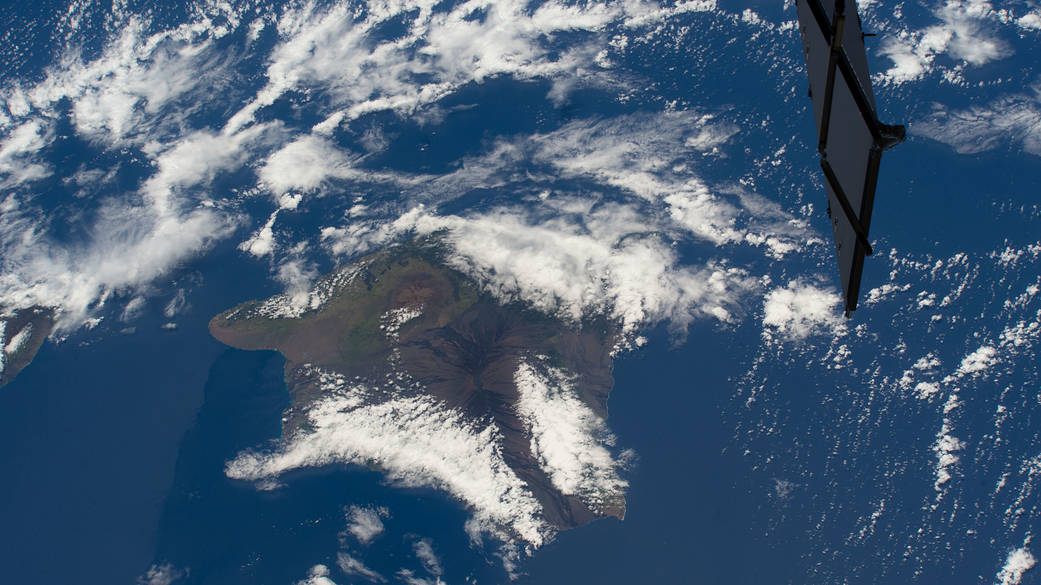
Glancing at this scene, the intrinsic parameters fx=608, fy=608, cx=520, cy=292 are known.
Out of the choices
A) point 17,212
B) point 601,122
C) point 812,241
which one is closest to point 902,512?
point 812,241

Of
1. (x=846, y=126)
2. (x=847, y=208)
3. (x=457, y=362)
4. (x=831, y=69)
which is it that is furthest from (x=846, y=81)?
(x=457, y=362)

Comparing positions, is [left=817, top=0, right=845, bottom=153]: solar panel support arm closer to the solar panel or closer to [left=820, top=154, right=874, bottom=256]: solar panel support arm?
the solar panel

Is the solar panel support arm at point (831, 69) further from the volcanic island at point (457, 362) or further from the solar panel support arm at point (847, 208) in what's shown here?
the volcanic island at point (457, 362)

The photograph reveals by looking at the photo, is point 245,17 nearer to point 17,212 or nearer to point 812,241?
point 17,212

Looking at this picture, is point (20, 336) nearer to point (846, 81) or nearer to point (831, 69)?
Result: point (831, 69)

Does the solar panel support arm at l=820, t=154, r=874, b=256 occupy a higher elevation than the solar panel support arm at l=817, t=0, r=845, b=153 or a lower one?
lower

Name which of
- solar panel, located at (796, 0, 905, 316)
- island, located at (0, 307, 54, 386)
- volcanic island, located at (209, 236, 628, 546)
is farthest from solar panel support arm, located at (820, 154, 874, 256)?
island, located at (0, 307, 54, 386)

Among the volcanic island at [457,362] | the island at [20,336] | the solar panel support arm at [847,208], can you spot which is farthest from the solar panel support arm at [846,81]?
the island at [20,336]
